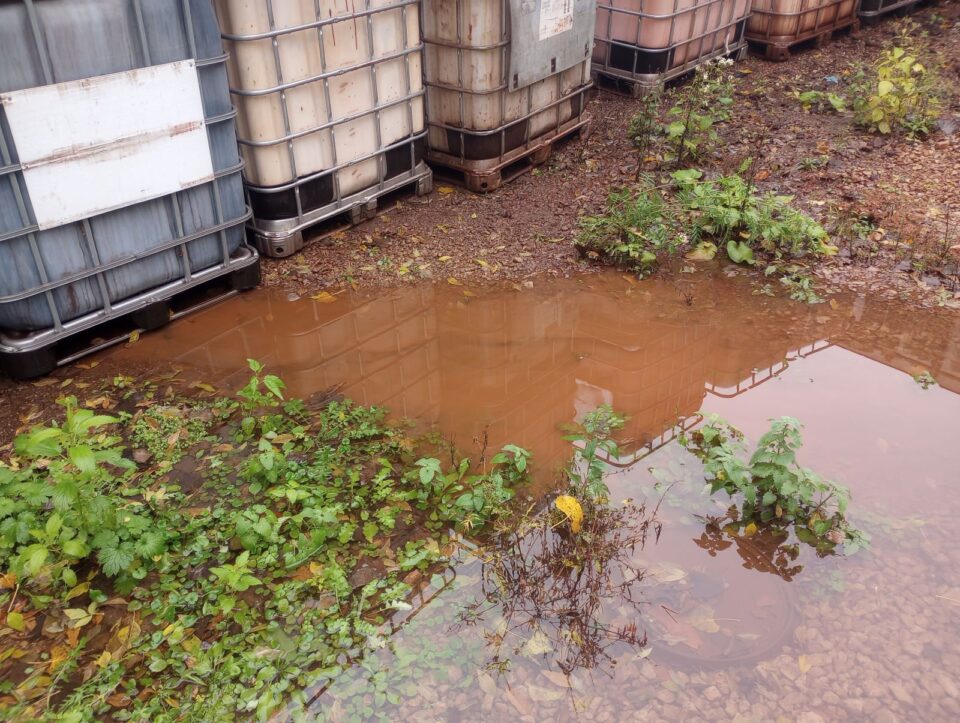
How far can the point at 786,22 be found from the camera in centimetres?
927

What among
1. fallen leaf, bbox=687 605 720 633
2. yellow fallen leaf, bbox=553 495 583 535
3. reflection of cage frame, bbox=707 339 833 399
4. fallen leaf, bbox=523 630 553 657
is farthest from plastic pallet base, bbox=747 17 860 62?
fallen leaf, bbox=523 630 553 657

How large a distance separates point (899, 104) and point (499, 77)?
428 centimetres

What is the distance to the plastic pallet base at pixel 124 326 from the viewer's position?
449cm

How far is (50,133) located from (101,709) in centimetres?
290

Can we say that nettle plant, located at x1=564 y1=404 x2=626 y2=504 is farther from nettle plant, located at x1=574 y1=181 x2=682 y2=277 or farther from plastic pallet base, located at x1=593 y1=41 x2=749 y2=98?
plastic pallet base, located at x1=593 y1=41 x2=749 y2=98

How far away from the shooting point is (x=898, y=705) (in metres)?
2.98

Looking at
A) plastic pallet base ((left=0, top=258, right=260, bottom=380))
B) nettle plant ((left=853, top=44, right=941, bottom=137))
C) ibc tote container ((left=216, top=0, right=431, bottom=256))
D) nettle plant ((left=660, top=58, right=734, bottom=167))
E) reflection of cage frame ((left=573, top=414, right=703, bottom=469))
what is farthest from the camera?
nettle plant ((left=853, top=44, right=941, bottom=137))

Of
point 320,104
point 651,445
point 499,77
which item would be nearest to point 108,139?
point 320,104

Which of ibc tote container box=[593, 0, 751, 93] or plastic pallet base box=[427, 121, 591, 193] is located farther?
ibc tote container box=[593, 0, 751, 93]

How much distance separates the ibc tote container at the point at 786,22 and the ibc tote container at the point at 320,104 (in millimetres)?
5487

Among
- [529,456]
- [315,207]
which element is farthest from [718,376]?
[315,207]

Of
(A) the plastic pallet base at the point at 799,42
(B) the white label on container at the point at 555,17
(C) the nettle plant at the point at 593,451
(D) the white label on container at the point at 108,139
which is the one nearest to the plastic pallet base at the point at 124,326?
(D) the white label on container at the point at 108,139

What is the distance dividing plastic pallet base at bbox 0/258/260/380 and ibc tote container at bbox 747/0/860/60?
7.28 meters

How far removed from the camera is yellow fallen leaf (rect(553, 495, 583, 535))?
3.58 m
